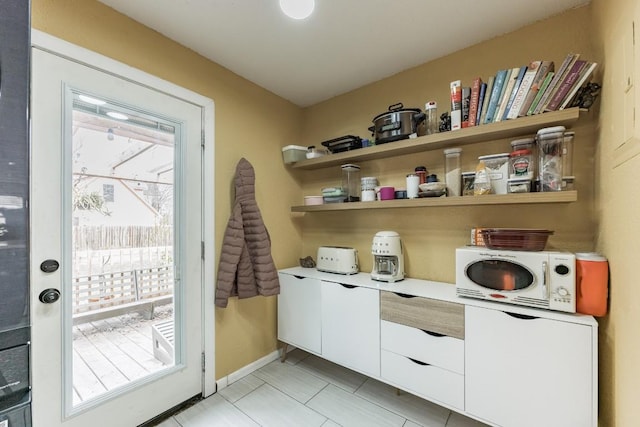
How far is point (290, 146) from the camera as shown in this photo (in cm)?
241

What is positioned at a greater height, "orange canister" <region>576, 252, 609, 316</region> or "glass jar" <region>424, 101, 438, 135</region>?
"glass jar" <region>424, 101, 438, 135</region>

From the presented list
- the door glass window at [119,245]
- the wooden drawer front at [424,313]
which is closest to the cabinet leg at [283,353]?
the door glass window at [119,245]

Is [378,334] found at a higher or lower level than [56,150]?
lower

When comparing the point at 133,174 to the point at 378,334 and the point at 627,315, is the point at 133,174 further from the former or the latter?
the point at 627,315

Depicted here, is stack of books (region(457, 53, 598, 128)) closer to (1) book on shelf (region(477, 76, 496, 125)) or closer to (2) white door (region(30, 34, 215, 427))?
(1) book on shelf (region(477, 76, 496, 125))

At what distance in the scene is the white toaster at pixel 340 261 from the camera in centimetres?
211

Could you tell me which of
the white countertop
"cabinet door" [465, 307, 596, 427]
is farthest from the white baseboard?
"cabinet door" [465, 307, 596, 427]

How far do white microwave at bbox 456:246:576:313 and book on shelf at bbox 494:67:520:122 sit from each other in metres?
0.76

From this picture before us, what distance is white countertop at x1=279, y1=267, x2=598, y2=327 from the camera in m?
1.21

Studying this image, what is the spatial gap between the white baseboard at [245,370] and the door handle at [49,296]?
3.81ft

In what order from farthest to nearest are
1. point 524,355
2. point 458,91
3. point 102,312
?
point 458,91
point 102,312
point 524,355

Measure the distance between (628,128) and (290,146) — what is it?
2036 mm

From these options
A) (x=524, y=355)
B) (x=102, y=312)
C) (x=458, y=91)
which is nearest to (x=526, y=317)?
(x=524, y=355)

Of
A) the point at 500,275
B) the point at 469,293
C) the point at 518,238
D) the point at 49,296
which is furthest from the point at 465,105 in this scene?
the point at 49,296
